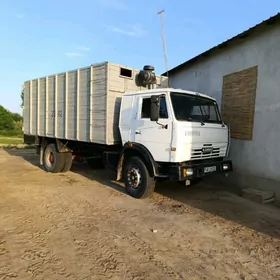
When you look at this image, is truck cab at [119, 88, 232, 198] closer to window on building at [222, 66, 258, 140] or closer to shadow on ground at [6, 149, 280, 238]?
shadow on ground at [6, 149, 280, 238]

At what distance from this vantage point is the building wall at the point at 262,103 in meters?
6.85

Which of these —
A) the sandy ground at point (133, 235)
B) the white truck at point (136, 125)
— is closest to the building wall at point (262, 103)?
the white truck at point (136, 125)

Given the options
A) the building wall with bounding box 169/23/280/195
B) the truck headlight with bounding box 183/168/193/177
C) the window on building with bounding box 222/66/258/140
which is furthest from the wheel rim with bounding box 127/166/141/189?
the window on building with bounding box 222/66/258/140

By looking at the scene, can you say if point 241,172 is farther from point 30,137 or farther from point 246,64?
point 30,137

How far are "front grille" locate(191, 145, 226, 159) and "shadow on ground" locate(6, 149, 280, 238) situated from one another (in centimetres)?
110

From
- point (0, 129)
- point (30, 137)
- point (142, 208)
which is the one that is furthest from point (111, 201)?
point (0, 129)

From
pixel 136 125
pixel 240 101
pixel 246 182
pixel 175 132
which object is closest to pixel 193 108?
pixel 175 132

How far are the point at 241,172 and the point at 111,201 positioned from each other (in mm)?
3790

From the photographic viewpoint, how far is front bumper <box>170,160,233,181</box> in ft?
19.2

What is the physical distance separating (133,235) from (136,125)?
2.89 meters

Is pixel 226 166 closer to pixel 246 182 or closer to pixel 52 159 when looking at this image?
pixel 246 182

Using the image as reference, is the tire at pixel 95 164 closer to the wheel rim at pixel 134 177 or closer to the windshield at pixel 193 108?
the wheel rim at pixel 134 177

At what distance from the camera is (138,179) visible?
21.8 ft

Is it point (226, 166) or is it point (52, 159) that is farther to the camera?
point (52, 159)
